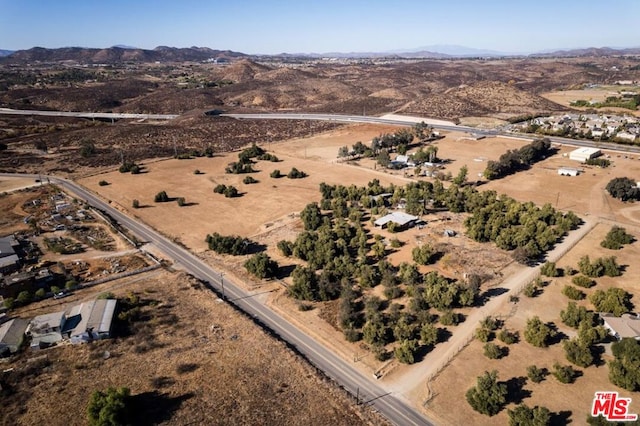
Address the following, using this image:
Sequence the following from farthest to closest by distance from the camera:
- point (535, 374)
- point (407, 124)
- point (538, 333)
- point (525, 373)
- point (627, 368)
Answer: point (407, 124) < point (538, 333) < point (525, 373) < point (535, 374) < point (627, 368)

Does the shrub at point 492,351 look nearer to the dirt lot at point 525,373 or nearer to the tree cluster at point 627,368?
the dirt lot at point 525,373

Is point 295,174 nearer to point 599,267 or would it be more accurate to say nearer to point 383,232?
point 383,232

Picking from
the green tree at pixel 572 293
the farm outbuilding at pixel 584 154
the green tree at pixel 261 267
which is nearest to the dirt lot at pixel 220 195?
the green tree at pixel 261 267

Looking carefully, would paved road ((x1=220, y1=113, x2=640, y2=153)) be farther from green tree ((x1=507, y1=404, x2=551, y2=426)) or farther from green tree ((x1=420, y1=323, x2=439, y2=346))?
green tree ((x1=507, y1=404, x2=551, y2=426))

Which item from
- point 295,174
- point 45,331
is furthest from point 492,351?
point 295,174

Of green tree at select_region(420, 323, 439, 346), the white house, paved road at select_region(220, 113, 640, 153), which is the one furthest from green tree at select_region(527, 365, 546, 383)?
paved road at select_region(220, 113, 640, 153)

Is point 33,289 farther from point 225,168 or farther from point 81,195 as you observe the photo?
point 225,168
